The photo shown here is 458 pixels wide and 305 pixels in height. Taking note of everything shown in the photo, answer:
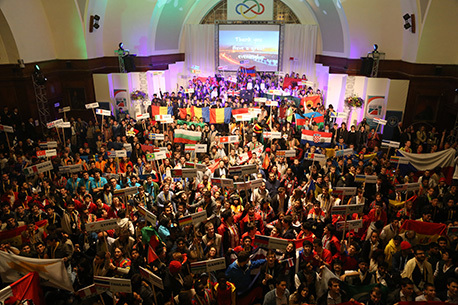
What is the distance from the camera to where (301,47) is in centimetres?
2334

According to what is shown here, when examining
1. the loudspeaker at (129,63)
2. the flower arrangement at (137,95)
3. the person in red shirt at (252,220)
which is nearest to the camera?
the person in red shirt at (252,220)

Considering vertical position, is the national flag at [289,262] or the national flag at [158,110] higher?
the national flag at [158,110]

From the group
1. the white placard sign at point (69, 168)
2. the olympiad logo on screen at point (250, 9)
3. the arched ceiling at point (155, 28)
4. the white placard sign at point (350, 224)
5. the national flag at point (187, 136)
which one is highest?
the olympiad logo on screen at point (250, 9)

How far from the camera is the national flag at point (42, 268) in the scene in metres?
5.52

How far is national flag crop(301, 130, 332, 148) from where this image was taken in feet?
35.2

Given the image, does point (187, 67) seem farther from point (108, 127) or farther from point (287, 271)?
point (287, 271)

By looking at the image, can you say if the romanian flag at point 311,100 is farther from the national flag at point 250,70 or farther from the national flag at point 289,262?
the national flag at point 289,262

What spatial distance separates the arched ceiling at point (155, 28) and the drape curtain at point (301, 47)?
162 centimetres

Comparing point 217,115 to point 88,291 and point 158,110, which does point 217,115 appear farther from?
point 88,291

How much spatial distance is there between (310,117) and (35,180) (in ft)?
32.8

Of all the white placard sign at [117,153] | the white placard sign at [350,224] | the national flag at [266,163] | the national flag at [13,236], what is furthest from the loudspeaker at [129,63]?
the white placard sign at [350,224]

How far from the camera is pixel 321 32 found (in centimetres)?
2127

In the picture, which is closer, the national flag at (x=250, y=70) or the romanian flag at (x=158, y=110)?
the romanian flag at (x=158, y=110)

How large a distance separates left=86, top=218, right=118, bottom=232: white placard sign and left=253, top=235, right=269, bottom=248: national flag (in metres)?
2.58
